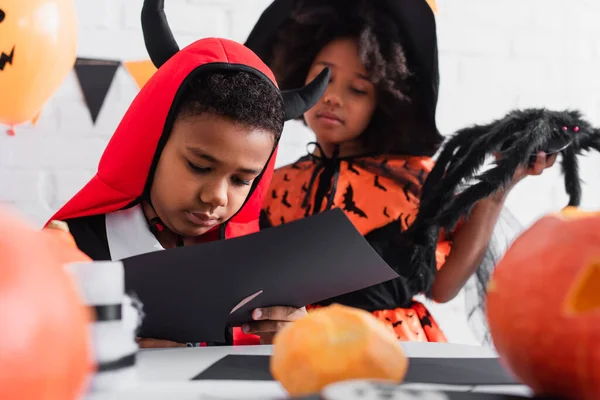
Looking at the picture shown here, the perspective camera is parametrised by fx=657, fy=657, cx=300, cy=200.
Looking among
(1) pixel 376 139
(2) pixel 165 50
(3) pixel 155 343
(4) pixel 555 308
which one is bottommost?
(3) pixel 155 343

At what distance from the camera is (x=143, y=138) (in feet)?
2.78

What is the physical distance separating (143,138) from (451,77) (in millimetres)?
988

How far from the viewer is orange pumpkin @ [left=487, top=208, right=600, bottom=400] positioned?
0.31 m

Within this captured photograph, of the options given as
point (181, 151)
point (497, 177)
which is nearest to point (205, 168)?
point (181, 151)

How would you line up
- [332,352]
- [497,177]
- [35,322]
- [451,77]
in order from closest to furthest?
1. [35,322]
2. [332,352]
3. [497,177]
4. [451,77]

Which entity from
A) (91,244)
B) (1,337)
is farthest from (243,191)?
(1,337)

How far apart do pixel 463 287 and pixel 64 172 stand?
844mm

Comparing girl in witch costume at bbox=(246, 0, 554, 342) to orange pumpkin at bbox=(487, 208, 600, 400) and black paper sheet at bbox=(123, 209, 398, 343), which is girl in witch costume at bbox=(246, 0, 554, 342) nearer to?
black paper sheet at bbox=(123, 209, 398, 343)

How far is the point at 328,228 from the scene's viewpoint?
58 centimetres

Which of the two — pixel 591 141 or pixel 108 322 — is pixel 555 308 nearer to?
pixel 108 322

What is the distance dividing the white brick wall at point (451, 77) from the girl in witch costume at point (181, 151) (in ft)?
1.83

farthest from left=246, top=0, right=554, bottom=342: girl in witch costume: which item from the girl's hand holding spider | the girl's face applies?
the girl's hand holding spider

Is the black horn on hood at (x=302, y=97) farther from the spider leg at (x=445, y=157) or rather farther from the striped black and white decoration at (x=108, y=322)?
the striped black and white decoration at (x=108, y=322)

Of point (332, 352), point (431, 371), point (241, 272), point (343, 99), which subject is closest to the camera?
point (332, 352)
